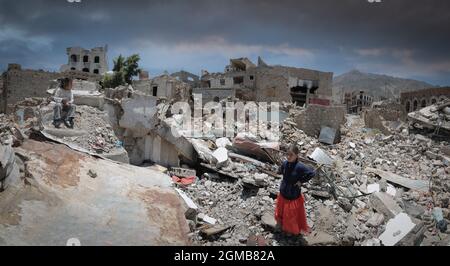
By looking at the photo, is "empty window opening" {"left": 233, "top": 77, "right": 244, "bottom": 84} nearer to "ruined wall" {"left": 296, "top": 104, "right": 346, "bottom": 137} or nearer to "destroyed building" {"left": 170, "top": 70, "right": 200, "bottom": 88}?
"destroyed building" {"left": 170, "top": 70, "right": 200, "bottom": 88}

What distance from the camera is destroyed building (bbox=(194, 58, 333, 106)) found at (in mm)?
22719

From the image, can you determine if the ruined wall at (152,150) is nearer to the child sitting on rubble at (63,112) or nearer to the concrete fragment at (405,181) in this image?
the child sitting on rubble at (63,112)

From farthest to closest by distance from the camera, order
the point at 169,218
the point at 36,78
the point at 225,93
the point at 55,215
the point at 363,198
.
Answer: the point at 225,93 < the point at 36,78 < the point at 363,198 < the point at 169,218 < the point at 55,215

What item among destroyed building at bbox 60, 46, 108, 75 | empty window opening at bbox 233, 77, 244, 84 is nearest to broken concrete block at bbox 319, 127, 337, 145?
empty window opening at bbox 233, 77, 244, 84

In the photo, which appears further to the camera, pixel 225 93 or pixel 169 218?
pixel 225 93

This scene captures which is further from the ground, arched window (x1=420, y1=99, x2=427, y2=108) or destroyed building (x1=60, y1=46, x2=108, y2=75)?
destroyed building (x1=60, y1=46, x2=108, y2=75)

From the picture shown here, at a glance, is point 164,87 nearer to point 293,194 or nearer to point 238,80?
point 238,80

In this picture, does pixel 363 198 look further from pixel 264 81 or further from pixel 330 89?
pixel 330 89

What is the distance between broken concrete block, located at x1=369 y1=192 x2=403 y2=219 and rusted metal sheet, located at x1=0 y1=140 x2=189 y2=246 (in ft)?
11.1

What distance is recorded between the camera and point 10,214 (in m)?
2.96

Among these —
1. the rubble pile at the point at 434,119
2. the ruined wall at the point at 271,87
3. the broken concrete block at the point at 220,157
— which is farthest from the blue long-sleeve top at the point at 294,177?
the ruined wall at the point at 271,87

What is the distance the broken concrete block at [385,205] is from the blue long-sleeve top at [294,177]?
211 cm

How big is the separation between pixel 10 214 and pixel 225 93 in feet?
66.6
